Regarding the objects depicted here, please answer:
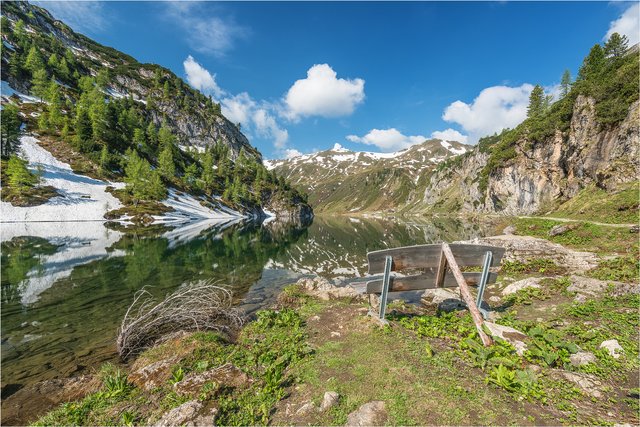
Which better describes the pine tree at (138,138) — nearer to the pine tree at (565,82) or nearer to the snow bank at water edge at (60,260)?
the snow bank at water edge at (60,260)

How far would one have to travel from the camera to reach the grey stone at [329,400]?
5.67 meters

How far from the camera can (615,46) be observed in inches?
2852

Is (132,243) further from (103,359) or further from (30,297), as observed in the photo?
(103,359)

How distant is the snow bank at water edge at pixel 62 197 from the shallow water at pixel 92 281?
2994cm

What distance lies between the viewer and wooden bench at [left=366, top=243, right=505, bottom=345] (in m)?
9.05

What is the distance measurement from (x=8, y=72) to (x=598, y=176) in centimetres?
21210

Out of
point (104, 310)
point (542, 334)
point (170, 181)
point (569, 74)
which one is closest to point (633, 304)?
point (542, 334)

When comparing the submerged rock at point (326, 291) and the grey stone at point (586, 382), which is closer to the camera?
the grey stone at point (586, 382)

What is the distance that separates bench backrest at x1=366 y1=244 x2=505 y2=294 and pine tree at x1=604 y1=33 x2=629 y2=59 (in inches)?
4068

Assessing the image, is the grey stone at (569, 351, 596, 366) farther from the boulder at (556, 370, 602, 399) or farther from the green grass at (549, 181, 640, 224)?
the green grass at (549, 181, 640, 224)

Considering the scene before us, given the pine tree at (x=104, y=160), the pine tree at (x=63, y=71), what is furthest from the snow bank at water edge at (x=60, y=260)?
the pine tree at (x=63, y=71)

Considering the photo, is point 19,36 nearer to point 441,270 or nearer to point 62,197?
point 62,197

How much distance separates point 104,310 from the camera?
667 inches

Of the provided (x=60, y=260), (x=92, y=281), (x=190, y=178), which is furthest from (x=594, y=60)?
(x=190, y=178)
